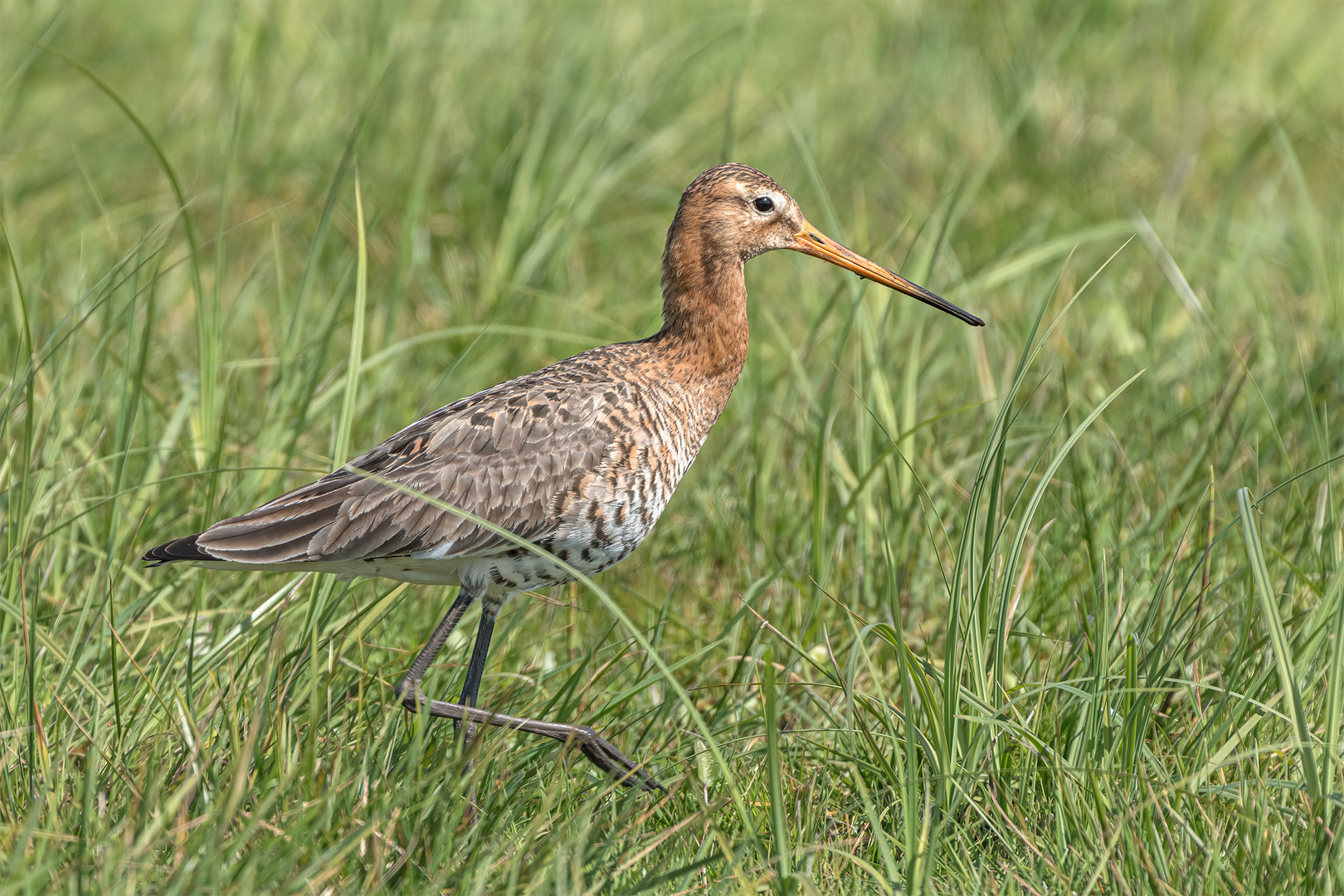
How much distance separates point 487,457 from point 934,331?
2949mm

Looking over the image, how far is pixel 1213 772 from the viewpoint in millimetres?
3635

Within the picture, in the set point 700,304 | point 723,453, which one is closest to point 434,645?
point 700,304

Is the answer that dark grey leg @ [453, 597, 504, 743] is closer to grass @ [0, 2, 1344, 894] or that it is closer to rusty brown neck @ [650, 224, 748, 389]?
grass @ [0, 2, 1344, 894]

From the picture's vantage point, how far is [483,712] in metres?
3.71

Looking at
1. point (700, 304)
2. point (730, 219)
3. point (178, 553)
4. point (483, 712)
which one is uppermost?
point (730, 219)

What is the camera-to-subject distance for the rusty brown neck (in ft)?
15.4

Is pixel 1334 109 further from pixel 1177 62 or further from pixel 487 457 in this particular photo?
pixel 487 457

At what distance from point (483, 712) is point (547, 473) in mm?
838

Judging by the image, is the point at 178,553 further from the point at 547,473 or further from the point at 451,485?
the point at 547,473

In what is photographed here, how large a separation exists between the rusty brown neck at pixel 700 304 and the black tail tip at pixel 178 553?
163 centimetres

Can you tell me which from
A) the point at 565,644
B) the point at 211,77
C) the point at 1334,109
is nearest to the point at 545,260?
the point at 565,644

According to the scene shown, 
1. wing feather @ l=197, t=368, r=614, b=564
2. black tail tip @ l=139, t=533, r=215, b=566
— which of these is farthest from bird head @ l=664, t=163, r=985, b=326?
black tail tip @ l=139, t=533, r=215, b=566

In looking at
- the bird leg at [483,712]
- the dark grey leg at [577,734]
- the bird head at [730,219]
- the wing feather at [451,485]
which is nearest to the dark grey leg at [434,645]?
the bird leg at [483,712]

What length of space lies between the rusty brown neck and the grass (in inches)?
20.5
